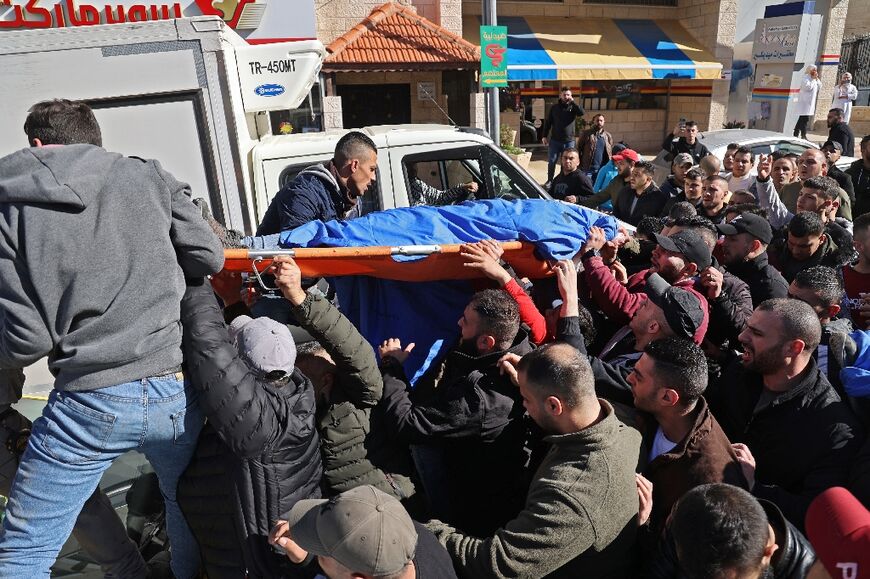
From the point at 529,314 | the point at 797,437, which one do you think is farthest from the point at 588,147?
the point at 797,437

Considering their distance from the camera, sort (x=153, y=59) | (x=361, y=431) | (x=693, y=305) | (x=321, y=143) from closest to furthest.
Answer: (x=361, y=431), (x=693, y=305), (x=153, y=59), (x=321, y=143)

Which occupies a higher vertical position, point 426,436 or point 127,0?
point 127,0

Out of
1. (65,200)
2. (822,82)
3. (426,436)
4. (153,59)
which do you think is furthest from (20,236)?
(822,82)

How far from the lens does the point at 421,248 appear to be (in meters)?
2.83

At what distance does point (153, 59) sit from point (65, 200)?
321 centimetres

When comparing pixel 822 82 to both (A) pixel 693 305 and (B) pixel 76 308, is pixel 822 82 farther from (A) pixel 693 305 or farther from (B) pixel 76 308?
(B) pixel 76 308

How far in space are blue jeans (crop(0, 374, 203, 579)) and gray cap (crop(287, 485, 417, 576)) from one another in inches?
24.7

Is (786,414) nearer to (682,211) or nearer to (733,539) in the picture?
(733,539)

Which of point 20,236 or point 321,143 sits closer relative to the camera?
point 20,236

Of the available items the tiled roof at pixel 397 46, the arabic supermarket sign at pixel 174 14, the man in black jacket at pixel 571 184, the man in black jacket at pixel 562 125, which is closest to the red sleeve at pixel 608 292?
the man in black jacket at pixel 571 184

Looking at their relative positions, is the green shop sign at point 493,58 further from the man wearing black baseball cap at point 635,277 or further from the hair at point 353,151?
the man wearing black baseball cap at point 635,277

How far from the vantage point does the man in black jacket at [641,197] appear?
252 inches

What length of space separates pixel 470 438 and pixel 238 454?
991 mm

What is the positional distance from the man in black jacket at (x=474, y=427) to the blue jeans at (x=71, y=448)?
3.00ft
